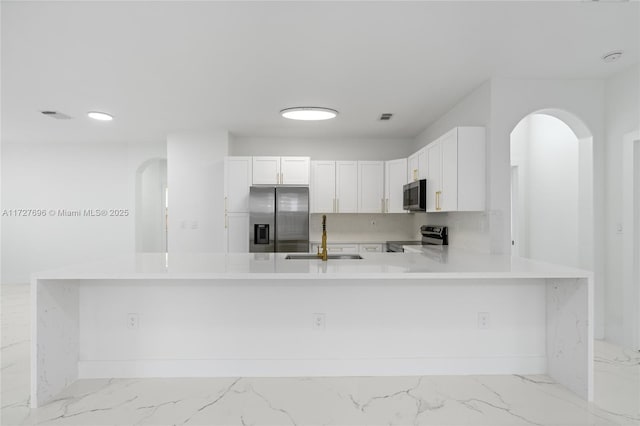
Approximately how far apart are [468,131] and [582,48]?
1050 mm

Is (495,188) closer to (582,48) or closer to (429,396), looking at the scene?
(582,48)

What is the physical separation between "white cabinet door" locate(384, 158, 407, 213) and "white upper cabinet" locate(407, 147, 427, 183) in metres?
0.17

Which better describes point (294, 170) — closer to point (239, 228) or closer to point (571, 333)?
point (239, 228)

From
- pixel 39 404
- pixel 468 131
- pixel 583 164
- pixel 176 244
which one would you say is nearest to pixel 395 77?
pixel 468 131

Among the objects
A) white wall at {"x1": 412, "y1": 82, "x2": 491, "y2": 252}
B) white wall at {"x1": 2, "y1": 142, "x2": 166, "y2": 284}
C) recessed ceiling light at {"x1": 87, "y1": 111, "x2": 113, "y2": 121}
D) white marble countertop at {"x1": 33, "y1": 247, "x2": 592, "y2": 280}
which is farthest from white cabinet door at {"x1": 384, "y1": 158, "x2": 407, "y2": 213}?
white wall at {"x1": 2, "y1": 142, "x2": 166, "y2": 284}

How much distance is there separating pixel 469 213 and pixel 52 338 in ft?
12.2

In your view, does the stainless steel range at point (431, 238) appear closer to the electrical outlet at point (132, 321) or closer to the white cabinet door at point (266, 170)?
the white cabinet door at point (266, 170)

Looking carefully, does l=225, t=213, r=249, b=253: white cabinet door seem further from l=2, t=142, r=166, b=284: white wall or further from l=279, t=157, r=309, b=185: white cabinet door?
Result: l=2, t=142, r=166, b=284: white wall

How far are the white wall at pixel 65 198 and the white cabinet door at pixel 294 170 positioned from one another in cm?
252

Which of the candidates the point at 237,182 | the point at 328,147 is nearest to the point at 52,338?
the point at 237,182

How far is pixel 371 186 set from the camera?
5.88 metres

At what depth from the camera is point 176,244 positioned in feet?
19.4

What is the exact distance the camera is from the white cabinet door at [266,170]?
5.61 metres

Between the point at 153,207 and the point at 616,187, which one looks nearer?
the point at 616,187
